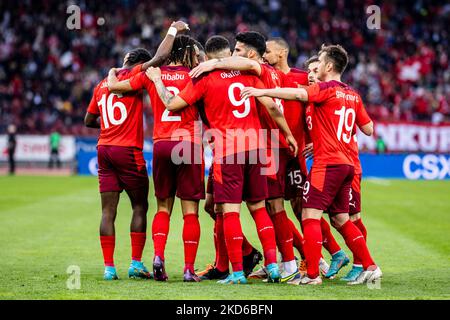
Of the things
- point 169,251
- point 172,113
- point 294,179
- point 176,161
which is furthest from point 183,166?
point 169,251

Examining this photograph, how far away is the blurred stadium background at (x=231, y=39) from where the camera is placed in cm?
Result: 3447

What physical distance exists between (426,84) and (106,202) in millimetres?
29050

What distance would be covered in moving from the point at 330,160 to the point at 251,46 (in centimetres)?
148

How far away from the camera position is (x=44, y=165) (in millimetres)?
35625

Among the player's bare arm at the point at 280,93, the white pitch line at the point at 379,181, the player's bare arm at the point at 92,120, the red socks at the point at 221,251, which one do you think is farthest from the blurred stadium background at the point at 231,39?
the player's bare arm at the point at 280,93

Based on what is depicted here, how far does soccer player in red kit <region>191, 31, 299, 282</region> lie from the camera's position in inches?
354

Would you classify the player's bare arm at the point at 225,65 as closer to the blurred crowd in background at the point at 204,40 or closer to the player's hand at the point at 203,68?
the player's hand at the point at 203,68

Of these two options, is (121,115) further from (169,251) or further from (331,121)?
(169,251)

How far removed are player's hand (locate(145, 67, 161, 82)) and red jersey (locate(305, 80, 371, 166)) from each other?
1.57 meters

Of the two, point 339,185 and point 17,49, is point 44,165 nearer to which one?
point 17,49

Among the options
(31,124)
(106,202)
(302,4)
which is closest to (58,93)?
(31,124)

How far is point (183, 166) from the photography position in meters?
8.97

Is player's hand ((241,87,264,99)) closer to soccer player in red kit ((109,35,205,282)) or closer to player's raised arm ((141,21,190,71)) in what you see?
soccer player in red kit ((109,35,205,282))

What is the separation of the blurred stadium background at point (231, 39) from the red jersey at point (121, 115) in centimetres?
2327
